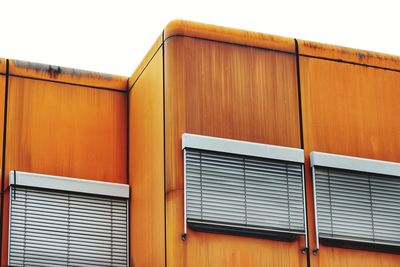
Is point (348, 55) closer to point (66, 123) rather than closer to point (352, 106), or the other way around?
point (352, 106)

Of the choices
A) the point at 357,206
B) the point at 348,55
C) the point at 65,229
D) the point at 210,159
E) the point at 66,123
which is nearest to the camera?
the point at 210,159

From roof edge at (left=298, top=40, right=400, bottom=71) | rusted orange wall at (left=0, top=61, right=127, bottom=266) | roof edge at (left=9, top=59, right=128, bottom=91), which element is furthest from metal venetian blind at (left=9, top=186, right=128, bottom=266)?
roof edge at (left=298, top=40, right=400, bottom=71)

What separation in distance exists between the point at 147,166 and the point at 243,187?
2.31 meters

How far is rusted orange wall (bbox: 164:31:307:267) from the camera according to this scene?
2081cm

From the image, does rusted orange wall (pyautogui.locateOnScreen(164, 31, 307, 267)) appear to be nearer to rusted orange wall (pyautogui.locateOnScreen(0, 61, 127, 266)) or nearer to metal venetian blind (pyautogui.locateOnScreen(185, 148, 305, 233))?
metal venetian blind (pyautogui.locateOnScreen(185, 148, 305, 233))

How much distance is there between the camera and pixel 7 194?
73.7 ft

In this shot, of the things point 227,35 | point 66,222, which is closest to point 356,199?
point 227,35

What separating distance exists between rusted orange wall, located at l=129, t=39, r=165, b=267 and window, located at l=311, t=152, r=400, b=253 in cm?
325

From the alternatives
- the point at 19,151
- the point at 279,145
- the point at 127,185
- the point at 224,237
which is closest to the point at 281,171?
the point at 279,145

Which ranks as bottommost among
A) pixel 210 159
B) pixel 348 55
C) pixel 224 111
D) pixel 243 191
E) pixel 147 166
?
pixel 243 191

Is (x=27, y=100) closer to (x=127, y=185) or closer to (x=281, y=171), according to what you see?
(x=127, y=185)

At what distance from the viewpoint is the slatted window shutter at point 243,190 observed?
2103 centimetres

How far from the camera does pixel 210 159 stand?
70.2 ft

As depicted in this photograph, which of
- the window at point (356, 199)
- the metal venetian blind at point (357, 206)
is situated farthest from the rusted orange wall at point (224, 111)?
the metal venetian blind at point (357, 206)
